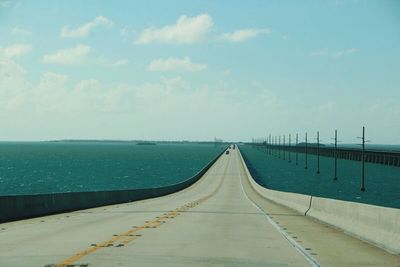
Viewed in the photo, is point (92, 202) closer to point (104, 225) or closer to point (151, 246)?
point (104, 225)

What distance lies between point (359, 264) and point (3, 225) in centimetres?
1223

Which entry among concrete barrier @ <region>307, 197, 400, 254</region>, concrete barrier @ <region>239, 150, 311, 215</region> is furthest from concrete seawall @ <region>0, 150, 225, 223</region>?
concrete barrier @ <region>307, 197, 400, 254</region>

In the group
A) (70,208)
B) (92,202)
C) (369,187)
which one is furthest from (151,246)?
(369,187)

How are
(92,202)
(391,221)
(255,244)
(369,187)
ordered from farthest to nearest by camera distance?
(369,187) < (92,202) < (255,244) < (391,221)

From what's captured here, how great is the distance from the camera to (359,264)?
1085cm

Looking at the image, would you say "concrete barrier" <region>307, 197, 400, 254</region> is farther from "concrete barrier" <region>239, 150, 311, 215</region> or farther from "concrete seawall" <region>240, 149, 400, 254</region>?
"concrete barrier" <region>239, 150, 311, 215</region>

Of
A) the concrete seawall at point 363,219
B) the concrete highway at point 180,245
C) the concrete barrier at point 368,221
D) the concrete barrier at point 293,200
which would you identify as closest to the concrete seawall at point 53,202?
the concrete highway at point 180,245

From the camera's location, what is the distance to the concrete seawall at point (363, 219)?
12.8 meters

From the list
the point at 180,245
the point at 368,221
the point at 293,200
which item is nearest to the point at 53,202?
the point at 293,200

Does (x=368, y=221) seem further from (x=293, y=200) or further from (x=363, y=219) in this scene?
(x=293, y=200)

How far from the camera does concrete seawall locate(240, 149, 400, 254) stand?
12.8m

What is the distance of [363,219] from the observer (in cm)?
1548

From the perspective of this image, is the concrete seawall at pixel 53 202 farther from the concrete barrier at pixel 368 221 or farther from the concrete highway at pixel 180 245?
the concrete barrier at pixel 368 221

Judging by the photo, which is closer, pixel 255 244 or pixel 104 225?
pixel 255 244
